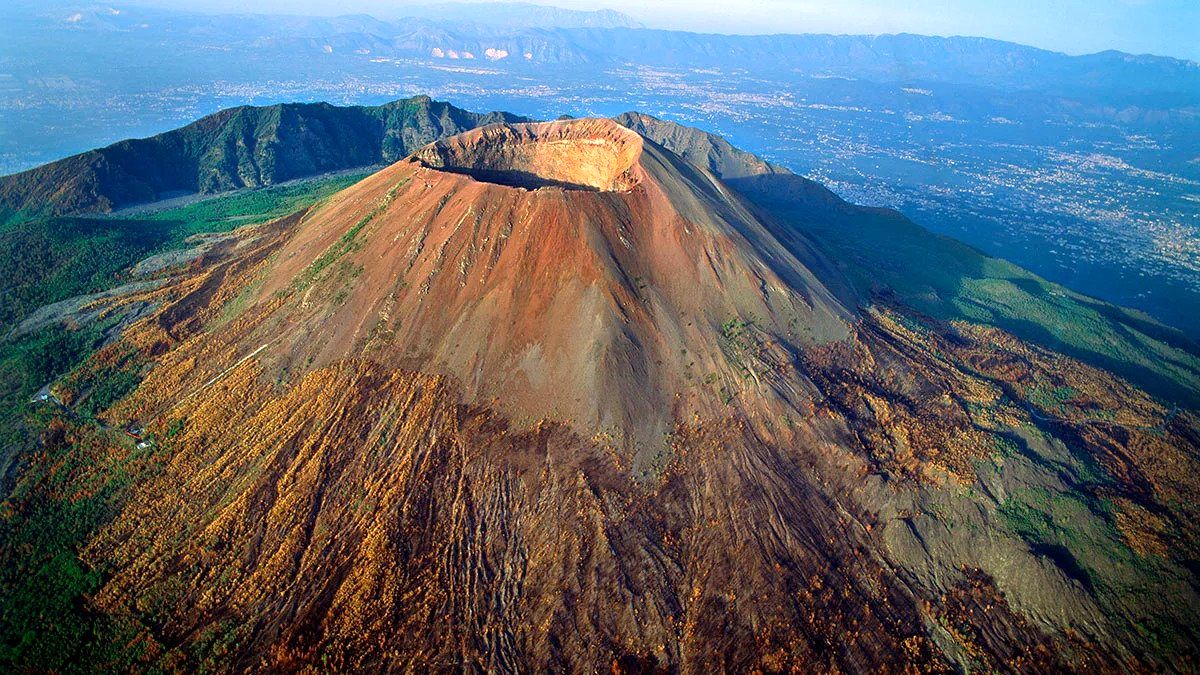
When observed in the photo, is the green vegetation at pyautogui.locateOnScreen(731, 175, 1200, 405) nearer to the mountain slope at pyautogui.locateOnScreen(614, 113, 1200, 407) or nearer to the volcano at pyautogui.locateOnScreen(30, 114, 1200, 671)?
the mountain slope at pyautogui.locateOnScreen(614, 113, 1200, 407)

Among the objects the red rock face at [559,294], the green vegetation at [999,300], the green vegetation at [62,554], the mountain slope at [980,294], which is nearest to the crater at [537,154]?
the red rock face at [559,294]

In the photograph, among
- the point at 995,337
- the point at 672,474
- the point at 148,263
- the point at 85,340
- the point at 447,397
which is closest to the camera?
the point at 672,474

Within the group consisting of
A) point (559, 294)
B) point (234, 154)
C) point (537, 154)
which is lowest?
point (234, 154)

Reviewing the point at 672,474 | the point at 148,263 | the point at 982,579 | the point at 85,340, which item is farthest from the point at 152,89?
the point at 982,579

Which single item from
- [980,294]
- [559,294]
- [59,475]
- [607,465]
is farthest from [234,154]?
[980,294]

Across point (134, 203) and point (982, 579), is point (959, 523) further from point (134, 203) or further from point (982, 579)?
point (134, 203)

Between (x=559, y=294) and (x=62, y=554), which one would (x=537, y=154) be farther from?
(x=62, y=554)
